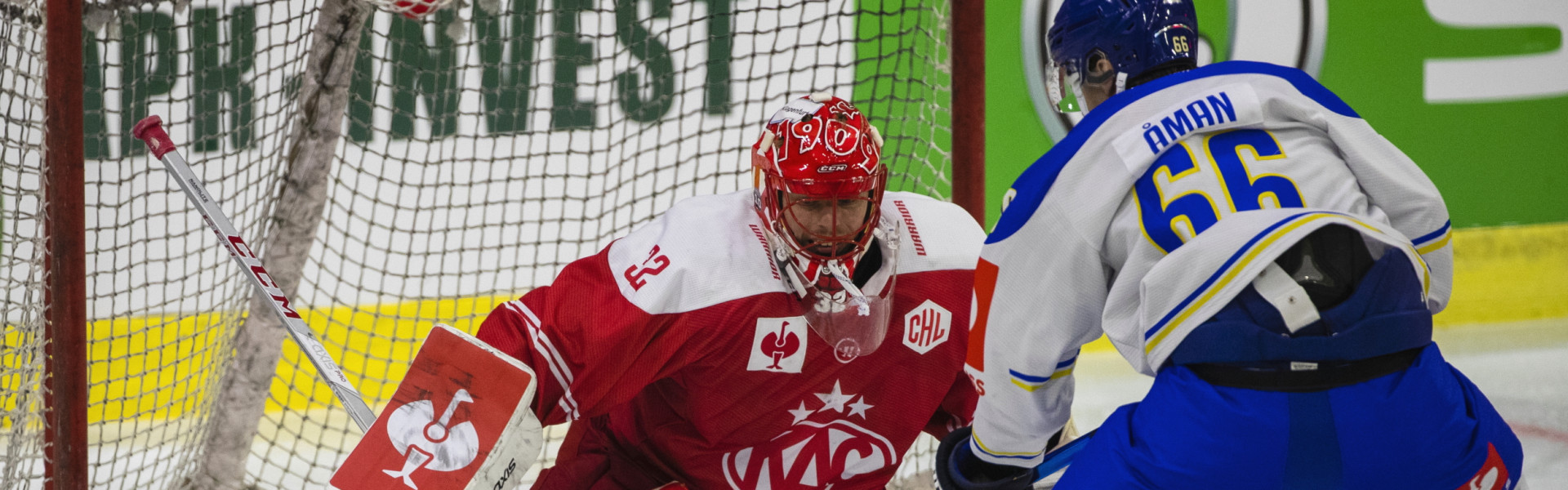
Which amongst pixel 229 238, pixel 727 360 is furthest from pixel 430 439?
pixel 229 238

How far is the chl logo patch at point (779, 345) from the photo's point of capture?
6.05ft

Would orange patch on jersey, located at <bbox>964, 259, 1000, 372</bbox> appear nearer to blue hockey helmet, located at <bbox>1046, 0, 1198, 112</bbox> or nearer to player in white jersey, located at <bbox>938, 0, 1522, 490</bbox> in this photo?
player in white jersey, located at <bbox>938, 0, 1522, 490</bbox>

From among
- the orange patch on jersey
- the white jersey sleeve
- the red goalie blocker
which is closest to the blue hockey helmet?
the white jersey sleeve

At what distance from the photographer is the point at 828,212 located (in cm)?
179

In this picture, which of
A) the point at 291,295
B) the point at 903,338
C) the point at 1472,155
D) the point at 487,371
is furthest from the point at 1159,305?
the point at 1472,155

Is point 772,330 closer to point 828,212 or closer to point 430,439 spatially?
point 828,212

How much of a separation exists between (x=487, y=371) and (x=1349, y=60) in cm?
374

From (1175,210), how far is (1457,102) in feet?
12.7

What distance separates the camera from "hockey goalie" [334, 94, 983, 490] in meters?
1.75

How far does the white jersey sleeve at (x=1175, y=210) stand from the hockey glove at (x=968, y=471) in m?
0.19

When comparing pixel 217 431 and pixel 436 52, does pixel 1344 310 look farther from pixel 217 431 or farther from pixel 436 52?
pixel 436 52

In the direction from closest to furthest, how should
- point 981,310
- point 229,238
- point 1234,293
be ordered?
point 1234,293 → point 981,310 → point 229,238

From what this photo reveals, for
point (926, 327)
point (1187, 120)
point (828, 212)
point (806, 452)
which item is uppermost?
point (1187, 120)

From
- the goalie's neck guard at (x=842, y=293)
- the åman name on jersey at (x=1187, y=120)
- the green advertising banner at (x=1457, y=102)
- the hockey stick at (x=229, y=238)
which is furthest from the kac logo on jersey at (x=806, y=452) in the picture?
the green advertising banner at (x=1457, y=102)
